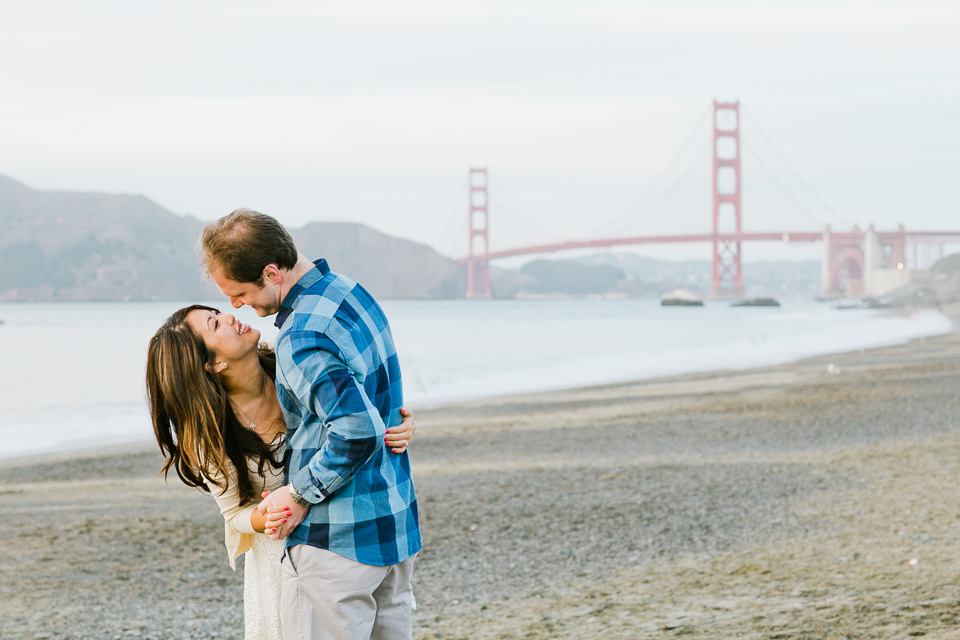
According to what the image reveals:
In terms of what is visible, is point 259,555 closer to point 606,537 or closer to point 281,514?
point 281,514

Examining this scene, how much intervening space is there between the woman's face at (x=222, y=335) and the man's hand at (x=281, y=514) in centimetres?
20

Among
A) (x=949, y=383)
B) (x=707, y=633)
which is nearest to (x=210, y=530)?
(x=707, y=633)

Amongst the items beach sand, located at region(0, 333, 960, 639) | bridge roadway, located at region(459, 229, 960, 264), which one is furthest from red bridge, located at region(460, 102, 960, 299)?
beach sand, located at region(0, 333, 960, 639)

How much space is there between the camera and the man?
115 cm

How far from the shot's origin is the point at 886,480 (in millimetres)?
3912

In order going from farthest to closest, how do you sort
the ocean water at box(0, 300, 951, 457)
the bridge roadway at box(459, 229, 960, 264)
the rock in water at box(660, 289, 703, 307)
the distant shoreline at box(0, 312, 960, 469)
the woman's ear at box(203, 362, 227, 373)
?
the rock in water at box(660, 289, 703, 307)
the bridge roadway at box(459, 229, 960, 264)
the ocean water at box(0, 300, 951, 457)
the distant shoreline at box(0, 312, 960, 469)
the woman's ear at box(203, 362, 227, 373)

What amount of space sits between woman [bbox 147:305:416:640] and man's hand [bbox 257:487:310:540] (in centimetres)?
3

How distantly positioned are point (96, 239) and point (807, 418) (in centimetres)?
7623

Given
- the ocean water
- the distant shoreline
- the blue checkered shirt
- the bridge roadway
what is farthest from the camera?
the bridge roadway

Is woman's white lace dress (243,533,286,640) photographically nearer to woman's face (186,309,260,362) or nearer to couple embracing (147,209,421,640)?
couple embracing (147,209,421,640)

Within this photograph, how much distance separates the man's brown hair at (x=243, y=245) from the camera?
1.17 metres

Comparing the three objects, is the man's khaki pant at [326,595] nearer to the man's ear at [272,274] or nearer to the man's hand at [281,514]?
the man's hand at [281,514]

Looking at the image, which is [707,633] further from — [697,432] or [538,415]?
[538,415]

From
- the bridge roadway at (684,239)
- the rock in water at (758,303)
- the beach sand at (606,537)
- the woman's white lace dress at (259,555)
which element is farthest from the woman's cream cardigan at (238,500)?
the rock in water at (758,303)
